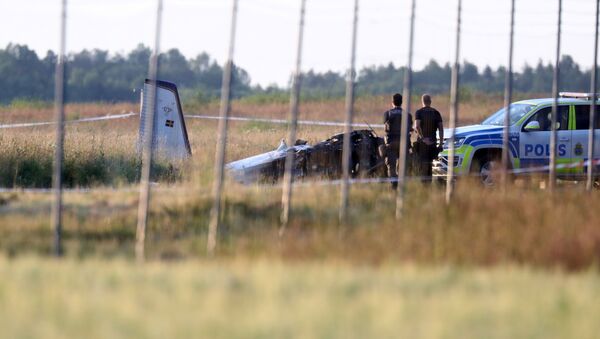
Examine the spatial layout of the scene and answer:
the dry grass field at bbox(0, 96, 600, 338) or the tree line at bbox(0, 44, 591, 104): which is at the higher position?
the tree line at bbox(0, 44, 591, 104)

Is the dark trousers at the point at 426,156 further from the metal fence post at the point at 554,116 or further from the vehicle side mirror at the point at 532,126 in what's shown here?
the metal fence post at the point at 554,116

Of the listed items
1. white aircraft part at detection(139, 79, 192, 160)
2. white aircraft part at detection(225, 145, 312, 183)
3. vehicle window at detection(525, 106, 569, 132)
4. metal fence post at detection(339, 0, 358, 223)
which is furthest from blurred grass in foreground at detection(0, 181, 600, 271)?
white aircraft part at detection(139, 79, 192, 160)

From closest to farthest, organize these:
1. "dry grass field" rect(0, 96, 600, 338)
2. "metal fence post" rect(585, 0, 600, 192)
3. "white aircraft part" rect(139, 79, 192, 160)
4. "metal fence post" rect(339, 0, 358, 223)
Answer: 1. "dry grass field" rect(0, 96, 600, 338)
2. "metal fence post" rect(339, 0, 358, 223)
3. "metal fence post" rect(585, 0, 600, 192)
4. "white aircraft part" rect(139, 79, 192, 160)

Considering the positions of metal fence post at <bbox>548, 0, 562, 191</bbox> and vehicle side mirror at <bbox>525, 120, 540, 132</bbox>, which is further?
vehicle side mirror at <bbox>525, 120, 540, 132</bbox>

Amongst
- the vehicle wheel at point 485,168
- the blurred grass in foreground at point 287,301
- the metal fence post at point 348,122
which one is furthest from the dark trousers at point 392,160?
the blurred grass in foreground at point 287,301

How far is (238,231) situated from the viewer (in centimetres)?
1756

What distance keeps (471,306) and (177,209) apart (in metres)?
8.01

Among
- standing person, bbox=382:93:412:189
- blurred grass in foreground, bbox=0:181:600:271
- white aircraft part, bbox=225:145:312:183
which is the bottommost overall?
blurred grass in foreground, bbox=0:181:600:271

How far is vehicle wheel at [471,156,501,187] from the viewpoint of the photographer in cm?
2398

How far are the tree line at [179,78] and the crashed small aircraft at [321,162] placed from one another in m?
30.5

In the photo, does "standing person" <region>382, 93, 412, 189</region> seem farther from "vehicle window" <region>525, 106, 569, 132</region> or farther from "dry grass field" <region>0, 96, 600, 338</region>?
"vehicle window" <region>525, 106, 569, 132</region>

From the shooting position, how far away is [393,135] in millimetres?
23500

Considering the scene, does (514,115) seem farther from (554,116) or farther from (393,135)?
(393,135)

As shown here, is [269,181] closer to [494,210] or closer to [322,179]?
[322,179]
